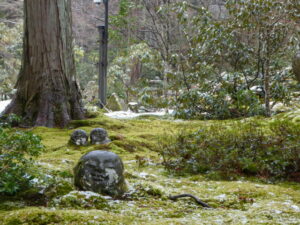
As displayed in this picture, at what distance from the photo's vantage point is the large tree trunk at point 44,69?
19.4 feet

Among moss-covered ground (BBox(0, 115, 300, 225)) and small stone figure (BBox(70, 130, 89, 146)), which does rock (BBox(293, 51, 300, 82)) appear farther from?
small stone figure (BBox(70, 130, 89, 146))

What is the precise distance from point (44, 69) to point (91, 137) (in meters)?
2.04

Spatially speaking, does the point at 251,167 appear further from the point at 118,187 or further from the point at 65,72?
the point at 65,72

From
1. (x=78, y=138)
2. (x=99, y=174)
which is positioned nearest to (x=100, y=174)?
(x=99, y=174)

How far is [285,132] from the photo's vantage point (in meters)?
3.72

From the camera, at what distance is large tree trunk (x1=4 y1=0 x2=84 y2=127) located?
19.4ft

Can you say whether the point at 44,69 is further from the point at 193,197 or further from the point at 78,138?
the point at 193,197

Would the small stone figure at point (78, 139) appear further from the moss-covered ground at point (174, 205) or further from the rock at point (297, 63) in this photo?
the rock at point (297, 63)

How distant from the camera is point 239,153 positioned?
3670 millimetres

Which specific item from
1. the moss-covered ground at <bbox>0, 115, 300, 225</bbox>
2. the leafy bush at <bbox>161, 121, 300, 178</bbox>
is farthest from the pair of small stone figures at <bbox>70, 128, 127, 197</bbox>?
the leafy bush at <bbox>161, 121, 300, 178</bbox>

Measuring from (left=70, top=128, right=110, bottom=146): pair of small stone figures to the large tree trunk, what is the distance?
4.73ft

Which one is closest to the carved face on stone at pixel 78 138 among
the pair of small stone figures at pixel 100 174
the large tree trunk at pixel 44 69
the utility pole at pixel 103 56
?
the large tree trunk at pixel 44 69

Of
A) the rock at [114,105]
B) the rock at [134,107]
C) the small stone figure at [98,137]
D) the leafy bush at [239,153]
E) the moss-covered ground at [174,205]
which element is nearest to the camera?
the moss-covered ground at [174,205]

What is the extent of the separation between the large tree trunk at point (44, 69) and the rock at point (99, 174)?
361 cm
